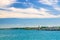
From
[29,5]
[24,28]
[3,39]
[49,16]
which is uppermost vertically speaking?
[29,5]

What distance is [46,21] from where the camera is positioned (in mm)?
1152

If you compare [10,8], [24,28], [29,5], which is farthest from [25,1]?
[24,28]

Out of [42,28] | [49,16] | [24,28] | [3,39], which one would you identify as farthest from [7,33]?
[49,16]

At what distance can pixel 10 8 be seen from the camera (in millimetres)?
1177

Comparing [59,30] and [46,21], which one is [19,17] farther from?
[59,30]

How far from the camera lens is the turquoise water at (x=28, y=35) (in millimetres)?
1133

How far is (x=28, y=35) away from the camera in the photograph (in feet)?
3.76

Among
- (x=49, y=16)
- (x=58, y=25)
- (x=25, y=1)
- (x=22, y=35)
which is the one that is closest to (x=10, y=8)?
(x=25, y=1)

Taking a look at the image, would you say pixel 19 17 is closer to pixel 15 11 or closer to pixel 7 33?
pixel 15 11

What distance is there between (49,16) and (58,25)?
0.13m

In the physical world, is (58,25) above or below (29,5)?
below

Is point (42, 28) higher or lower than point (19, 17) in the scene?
lower

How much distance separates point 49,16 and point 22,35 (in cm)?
34

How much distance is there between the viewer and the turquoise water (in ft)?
3.72
